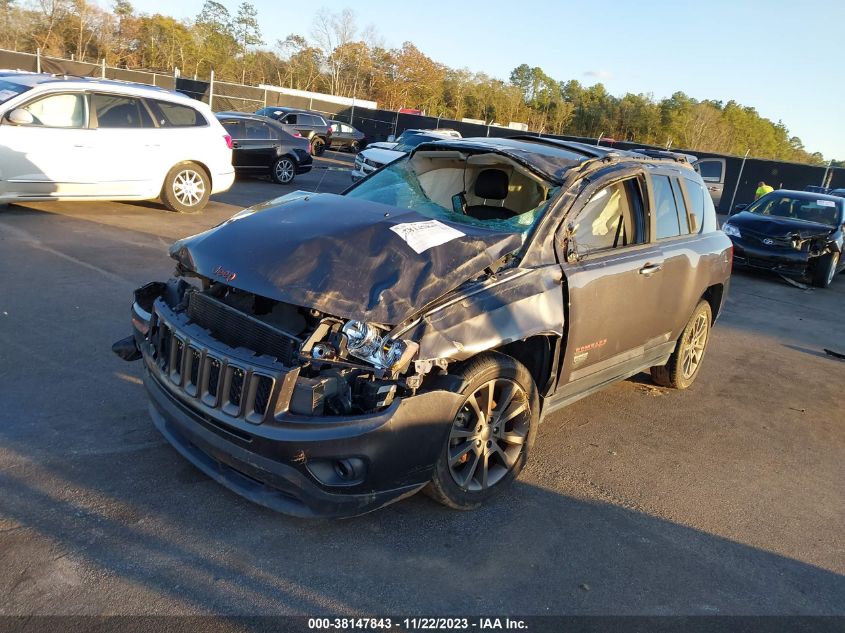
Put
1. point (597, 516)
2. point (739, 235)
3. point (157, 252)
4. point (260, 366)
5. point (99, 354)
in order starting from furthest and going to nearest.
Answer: point (739, 235) < point (157, 252) < point (99, 354) < point (597, 516) < point (260, 366)

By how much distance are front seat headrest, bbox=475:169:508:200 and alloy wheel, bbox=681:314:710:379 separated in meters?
2.14

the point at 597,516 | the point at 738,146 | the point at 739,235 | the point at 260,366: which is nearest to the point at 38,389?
the point at 260,366

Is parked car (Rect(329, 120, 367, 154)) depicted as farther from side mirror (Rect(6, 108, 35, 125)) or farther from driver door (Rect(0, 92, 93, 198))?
side mirror (Rect(6, 108, 35, 125))

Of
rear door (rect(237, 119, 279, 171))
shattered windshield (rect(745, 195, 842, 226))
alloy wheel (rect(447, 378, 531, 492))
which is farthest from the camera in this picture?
rear door (rect(237, 119, 279, 171))

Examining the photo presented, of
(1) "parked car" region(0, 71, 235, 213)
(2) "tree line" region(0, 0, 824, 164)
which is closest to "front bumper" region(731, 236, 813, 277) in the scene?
(1) "parked car" region(0, 71, 235, 213)

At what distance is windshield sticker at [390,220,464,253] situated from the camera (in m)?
3.61

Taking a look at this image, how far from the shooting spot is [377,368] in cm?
311

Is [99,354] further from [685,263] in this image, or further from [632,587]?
[685,263]

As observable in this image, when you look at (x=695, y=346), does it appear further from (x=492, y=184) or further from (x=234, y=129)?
(x=234, y=129)

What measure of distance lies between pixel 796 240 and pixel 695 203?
25.1 feet

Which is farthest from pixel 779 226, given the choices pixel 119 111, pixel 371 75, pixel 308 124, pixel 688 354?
pixel 371 75

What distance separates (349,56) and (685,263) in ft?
233

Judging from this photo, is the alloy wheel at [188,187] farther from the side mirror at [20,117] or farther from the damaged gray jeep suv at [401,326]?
the damaged gray jeep suv at [401,326]

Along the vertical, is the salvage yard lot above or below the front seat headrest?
below
